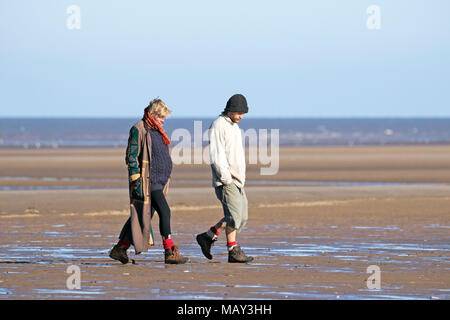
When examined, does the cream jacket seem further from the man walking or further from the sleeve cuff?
the sleeve cuff

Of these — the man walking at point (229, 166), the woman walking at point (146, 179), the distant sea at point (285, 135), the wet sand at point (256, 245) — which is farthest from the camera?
the distant sea at point (285, 135)

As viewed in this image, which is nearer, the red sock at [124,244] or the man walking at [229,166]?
the red sock at [124,244]

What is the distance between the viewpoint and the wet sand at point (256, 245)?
7.84m

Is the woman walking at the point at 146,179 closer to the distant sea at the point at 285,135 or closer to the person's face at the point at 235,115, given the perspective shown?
the person's face at the point at 235,115

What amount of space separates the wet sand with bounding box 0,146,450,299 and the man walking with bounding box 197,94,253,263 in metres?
0.28

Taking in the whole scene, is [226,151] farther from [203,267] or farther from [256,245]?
[256,245]

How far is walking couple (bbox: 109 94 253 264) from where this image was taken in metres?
9.42

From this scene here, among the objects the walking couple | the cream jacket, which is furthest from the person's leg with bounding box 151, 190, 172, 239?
the cream jacket

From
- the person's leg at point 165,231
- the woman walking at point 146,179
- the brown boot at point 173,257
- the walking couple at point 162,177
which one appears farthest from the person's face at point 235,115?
the brown boot at point 173,257

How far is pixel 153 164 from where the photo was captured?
31.2ft
